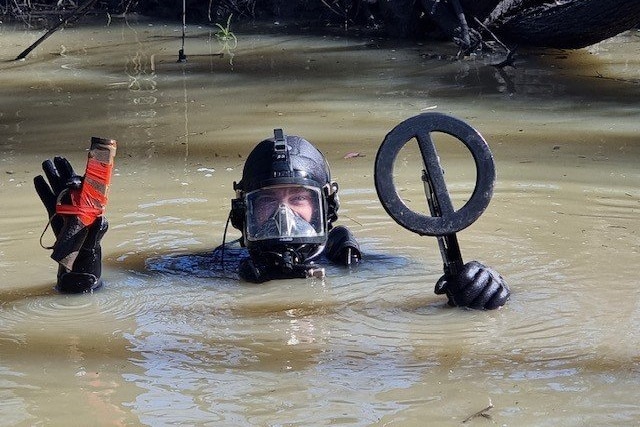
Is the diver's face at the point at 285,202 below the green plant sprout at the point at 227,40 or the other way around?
the other way around

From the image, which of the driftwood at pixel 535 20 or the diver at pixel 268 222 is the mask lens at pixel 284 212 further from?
the driftwood at pixel 535 20

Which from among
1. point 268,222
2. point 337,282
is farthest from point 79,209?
point 337,282

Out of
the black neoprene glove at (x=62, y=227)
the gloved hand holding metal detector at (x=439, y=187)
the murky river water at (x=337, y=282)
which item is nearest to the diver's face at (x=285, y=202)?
the murky river water at (x=337, y=282)

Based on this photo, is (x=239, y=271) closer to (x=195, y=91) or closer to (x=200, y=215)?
(x=200, y=215)

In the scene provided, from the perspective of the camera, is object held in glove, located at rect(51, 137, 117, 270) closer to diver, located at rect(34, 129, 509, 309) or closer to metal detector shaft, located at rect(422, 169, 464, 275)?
diver, located at rect(34, 129, 509, 309)

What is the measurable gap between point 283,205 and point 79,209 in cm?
98

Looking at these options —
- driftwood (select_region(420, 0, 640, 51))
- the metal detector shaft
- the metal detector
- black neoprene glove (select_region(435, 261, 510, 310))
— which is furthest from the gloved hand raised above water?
driftwood (select_region(420, 0, 640, 51))

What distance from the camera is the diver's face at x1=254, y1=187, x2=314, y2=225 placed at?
5.59 m

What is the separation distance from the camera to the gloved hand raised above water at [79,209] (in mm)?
5270

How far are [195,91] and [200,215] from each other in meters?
4.52

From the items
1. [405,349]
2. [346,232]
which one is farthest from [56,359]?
[346,232]

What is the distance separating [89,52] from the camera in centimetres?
1445

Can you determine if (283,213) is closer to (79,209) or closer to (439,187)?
(439,187)

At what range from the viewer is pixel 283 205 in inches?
219
